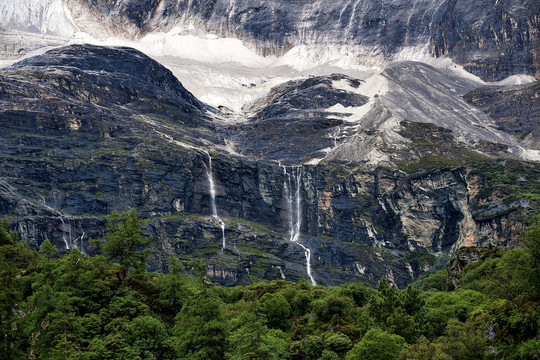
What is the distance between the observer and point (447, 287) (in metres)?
116

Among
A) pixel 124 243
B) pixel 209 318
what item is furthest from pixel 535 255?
pixel 124 243

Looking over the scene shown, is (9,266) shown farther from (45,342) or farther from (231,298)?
(231,298)

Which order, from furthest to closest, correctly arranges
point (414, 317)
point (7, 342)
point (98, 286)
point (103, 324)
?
1. point (414, 317)
2. point (98, 286)
3. point (103, 324)
4. point (7, 342)

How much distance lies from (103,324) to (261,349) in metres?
21.4

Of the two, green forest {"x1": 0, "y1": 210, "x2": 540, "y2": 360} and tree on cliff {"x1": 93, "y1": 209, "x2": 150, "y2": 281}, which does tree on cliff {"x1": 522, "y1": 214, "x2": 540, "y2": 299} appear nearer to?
green forest {"x1": 0, "y1": 210, "x2": 540, "y2": 360}

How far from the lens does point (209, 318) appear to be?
2586 inches

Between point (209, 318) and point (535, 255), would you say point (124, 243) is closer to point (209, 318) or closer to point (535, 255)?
point (209, 318)

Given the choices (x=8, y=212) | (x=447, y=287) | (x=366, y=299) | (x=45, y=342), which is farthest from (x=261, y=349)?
(x=8, y=212)

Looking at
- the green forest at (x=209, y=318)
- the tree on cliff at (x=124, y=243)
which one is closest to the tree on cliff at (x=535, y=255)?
the green forest at (x=209, y=318)

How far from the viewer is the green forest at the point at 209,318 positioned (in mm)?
60688

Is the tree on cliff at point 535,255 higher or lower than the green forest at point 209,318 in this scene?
higher

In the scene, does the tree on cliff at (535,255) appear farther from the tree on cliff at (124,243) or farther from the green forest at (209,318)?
the tree on cliff at (124,243)

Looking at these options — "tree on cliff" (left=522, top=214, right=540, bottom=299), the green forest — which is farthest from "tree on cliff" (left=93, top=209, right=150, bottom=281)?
"tree on cliff" (left=522, top=214, right=540, bottom=299)

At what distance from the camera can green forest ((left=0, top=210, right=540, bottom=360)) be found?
6069 cm
